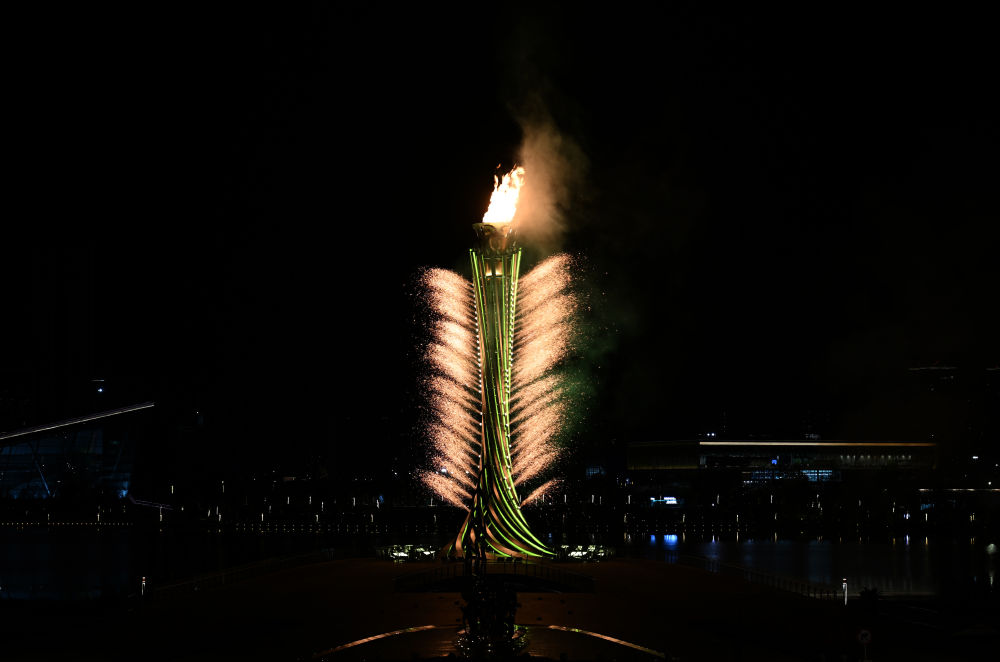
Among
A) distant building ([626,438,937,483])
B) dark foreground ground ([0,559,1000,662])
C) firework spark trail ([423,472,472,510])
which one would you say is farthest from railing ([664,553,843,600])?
distant building ([626,438,937,483])

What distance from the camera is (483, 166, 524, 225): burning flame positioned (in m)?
41.3

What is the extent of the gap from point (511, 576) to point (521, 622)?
7330 millimetres

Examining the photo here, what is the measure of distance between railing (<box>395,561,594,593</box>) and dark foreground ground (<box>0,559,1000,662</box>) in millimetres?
477

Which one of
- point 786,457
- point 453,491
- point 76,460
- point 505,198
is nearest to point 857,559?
point 453,491

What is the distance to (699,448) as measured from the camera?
452ft

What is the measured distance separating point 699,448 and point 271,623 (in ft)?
376

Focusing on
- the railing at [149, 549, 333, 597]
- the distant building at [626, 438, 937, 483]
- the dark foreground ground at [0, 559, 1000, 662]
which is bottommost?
the dark foreground ground at [0, 559, 1000, 662]

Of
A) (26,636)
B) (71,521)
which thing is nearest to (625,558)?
(26,636)

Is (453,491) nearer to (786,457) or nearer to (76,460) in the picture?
(76,460)

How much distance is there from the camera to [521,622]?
27.9 m

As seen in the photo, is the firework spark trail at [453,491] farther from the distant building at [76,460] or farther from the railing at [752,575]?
the distant building at [76,460]

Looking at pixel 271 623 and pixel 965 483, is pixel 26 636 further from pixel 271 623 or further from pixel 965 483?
pixel 965 483

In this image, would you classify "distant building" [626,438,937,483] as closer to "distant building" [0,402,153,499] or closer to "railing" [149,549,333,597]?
"distant building" [0,402,153,499]

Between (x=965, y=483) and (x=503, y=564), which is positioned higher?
(x=965, y=483)
